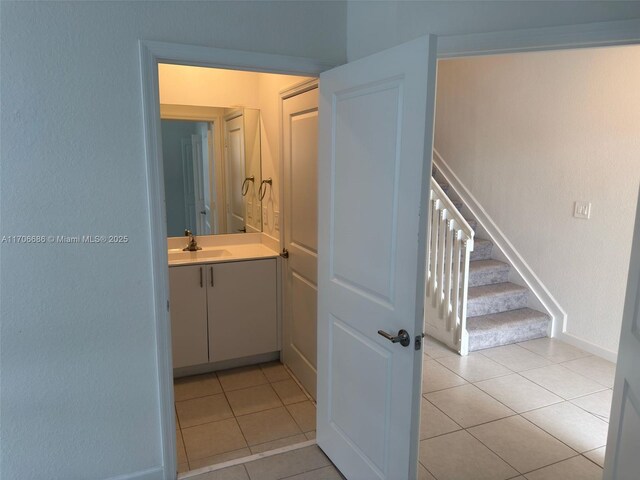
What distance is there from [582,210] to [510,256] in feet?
2.79

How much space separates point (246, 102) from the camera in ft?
11.6

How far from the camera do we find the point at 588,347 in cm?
364

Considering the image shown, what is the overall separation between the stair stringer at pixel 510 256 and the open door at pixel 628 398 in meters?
2.33

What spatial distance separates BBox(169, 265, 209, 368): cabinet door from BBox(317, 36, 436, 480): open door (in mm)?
1170

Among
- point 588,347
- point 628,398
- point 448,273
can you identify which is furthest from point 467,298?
point 628,398

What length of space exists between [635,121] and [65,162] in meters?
3.62

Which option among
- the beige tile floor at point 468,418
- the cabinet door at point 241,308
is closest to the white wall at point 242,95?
the cabinet door at point 241,308

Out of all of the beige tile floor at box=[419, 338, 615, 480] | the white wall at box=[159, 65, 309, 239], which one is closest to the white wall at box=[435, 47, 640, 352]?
the beige tile floor at box=[419, 338, 615, 480]

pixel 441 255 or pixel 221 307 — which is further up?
pixel 441 255

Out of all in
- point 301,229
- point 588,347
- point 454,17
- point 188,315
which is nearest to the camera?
point 454,17

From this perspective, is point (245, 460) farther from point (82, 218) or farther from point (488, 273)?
point (488, 273)

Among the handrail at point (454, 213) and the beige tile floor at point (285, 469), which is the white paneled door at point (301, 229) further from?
the handrail at point (454, 213)

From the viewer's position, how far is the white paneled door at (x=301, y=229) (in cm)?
267

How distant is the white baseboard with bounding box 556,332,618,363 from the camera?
3475mm
